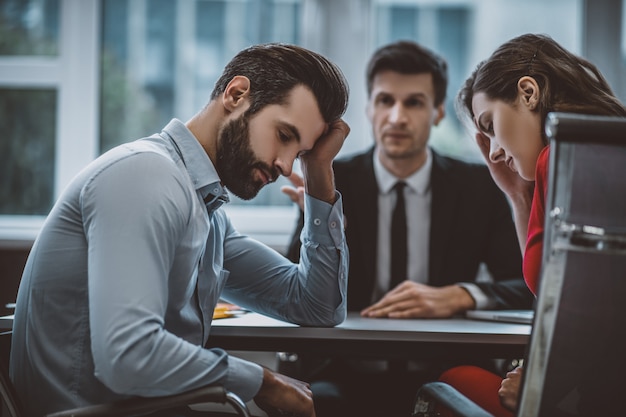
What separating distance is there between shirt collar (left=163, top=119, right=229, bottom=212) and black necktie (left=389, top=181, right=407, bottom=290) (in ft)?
3.36

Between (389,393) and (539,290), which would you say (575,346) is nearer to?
(539,290)

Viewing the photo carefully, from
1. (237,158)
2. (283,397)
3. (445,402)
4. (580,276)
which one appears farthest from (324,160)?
(580,276)

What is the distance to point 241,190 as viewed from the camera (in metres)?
1.61

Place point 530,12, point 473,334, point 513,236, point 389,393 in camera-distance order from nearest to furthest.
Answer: point 473,334
point 389,393
point 513,236
point 530,12

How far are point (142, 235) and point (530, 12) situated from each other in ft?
9.04

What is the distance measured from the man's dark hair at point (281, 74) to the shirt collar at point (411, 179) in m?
0.94

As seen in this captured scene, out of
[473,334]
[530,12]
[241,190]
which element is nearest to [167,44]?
[530,12]

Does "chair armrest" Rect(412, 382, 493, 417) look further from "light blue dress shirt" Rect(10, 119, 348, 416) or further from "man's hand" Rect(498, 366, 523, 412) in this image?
"light blue dress shirt" Rect(10, 119, 348, 416)

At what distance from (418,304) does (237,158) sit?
68cm

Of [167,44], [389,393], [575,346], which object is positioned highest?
[167,44]

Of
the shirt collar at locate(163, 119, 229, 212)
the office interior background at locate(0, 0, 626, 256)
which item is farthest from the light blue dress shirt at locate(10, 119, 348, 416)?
the office interior background at locate(0, 0, 626, 256)

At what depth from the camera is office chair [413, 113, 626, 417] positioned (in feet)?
3.18

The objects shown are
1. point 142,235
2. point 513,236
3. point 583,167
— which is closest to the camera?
point 583,167

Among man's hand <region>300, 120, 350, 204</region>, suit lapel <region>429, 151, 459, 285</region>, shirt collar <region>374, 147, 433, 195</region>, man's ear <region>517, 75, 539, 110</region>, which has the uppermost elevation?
man's ear <region>517, 75, 539, 110</region>
